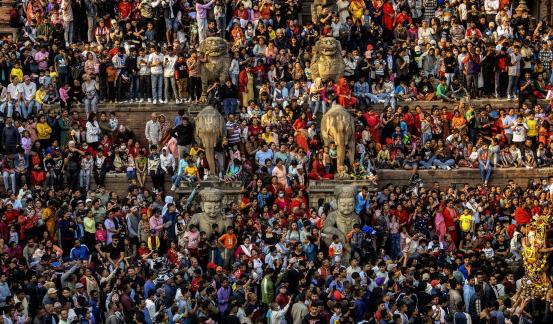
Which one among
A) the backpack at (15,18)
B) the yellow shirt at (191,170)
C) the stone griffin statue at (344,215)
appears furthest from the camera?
the backpack at (15,18)

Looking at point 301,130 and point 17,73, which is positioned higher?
point 17,73

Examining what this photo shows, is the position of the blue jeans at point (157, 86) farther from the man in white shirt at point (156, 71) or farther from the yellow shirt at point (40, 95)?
the yellow shirt at point (40, 95)

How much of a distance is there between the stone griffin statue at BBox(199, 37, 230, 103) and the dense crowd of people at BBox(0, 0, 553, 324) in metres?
0.29

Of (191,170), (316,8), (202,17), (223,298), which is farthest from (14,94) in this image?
(223,298)

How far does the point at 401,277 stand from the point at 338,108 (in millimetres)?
6405

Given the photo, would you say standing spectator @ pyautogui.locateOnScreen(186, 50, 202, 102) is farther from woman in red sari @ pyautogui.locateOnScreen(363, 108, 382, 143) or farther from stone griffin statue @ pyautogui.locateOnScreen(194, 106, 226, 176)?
woman in red sari @ pyautogui.locateOnScreen(363, 108, 382, 143)

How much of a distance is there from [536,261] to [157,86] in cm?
1297

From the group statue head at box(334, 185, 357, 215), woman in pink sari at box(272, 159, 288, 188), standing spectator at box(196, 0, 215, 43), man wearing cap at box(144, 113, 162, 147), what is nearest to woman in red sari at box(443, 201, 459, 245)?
statue head at box(334, 185, 357, 215)

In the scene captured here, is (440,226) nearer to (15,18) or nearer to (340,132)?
(340,132)

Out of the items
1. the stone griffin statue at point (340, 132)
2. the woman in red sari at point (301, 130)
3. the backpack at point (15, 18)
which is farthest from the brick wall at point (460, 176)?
the backpack at point (15, 18)

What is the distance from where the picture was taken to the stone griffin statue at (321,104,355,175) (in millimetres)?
50656

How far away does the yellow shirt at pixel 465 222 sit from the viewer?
163 ft

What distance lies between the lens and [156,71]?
54.5m

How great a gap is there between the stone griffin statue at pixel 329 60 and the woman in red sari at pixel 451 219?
526 centimetres
